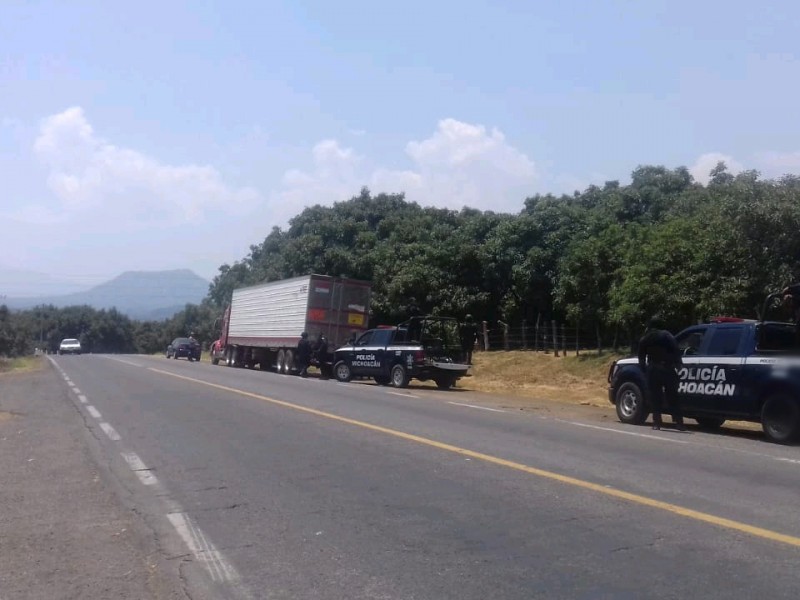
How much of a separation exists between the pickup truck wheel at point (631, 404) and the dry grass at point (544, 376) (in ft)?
20.5

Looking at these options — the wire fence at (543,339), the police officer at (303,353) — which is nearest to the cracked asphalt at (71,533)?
the police officer at (303,353)

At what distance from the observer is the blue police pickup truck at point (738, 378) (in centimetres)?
1442

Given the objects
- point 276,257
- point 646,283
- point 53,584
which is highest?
point 276,257

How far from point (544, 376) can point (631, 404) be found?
53.4 feet

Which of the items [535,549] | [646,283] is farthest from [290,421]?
[646,283]

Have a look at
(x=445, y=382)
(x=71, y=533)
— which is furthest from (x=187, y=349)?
(x=71, y=533)

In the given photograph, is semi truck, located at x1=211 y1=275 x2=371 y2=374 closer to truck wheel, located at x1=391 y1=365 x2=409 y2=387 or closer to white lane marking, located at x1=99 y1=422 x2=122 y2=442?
truck wheel, located at x1=391 y1=365 x2=409 y2=387

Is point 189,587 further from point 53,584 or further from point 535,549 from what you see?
point 535,549

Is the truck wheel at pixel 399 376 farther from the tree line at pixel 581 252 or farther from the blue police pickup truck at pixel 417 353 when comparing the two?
the tree line at pixel 581 252

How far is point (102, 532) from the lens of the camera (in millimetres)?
8781

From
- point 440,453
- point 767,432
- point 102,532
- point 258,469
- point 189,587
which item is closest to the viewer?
point 189,587

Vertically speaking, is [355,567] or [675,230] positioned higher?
[675,230]

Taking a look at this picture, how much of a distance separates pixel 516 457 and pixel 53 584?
6.71 m

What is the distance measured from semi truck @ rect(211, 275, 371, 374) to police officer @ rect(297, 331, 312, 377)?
1.06 feet
